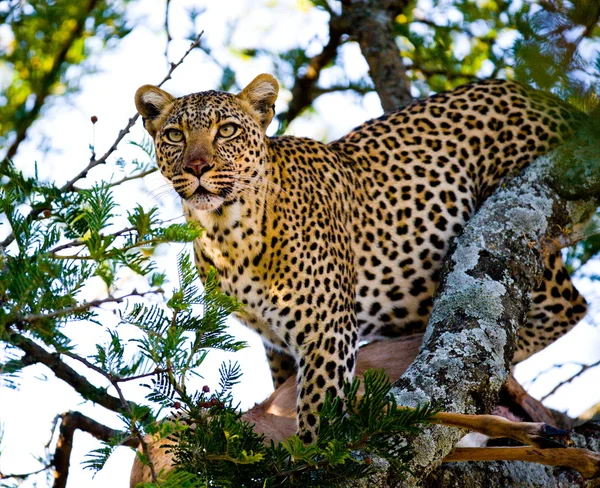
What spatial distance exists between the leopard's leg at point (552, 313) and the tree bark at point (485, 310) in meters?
0.87

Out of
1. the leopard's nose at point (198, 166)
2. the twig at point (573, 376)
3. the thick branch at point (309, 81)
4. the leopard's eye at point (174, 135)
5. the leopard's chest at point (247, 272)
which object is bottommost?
the twig at point (573, 376)

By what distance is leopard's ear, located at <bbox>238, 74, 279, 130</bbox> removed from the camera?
25.7ft

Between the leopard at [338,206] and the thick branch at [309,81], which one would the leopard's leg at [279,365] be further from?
the thick branch at [309,81]

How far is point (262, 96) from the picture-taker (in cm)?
787

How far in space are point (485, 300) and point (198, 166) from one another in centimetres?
237

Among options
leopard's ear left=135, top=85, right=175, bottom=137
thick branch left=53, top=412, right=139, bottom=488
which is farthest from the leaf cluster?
leopard's ear left=135, top=85, right=175, bottom=137

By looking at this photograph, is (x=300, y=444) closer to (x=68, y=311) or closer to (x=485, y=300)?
(x=68, y=311)

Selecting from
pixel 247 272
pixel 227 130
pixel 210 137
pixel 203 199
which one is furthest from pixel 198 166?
pixel 247 272

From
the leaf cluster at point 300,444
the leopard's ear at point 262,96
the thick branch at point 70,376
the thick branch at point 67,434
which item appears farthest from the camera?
the leopard's ear at point 262,96

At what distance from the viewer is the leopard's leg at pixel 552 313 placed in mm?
8312

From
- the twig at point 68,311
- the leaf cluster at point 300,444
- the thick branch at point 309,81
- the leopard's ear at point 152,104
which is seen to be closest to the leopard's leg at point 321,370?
the leaf cluster at point 300,444

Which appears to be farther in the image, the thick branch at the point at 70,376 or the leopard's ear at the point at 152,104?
the leopard's ear at the point at 152,104

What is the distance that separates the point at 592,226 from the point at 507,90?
6.03 meters

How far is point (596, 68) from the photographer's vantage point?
264cm
